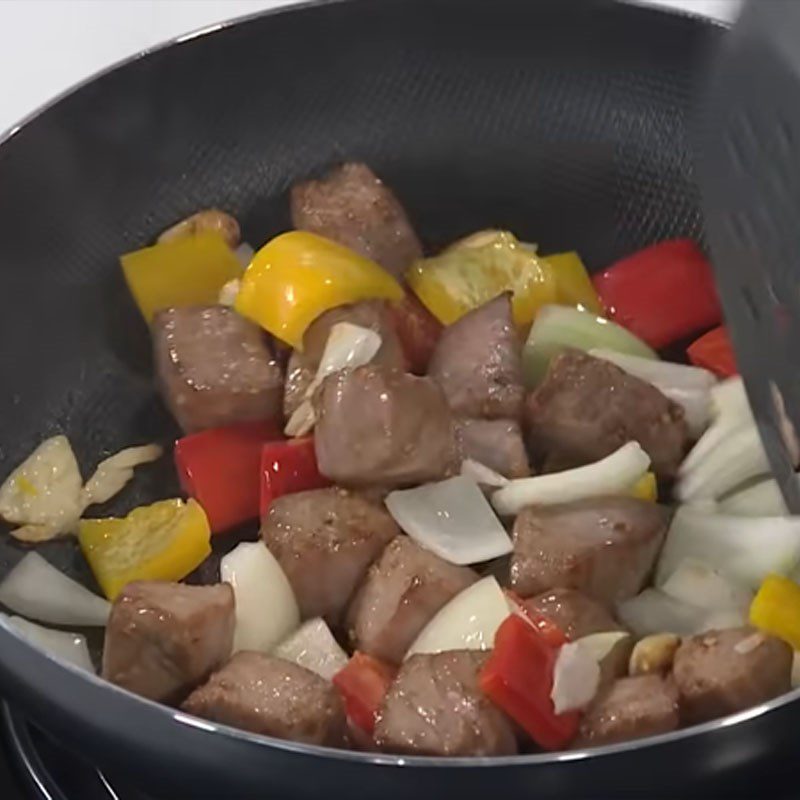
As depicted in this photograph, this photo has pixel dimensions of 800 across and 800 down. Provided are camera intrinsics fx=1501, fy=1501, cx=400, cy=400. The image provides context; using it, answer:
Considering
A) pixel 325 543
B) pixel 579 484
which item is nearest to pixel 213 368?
pixel 325 543

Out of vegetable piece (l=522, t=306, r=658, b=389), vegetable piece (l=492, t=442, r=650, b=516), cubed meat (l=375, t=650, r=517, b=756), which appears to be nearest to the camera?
cubed meat (l=375, t=650, r=517, b=756)

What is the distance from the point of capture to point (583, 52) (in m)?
1.34

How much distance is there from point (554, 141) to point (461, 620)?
0.51 metres

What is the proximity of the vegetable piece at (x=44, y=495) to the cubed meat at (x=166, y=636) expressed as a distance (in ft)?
0.54

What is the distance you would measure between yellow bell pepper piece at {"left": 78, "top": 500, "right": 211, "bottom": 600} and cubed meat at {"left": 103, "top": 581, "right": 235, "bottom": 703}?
90 millimetres

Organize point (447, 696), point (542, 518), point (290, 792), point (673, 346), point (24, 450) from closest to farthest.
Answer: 1. point (290, 792)
2. point (447, 696)
3. point (542, 518)
4. point (24, 450)
5. point (673, 346)

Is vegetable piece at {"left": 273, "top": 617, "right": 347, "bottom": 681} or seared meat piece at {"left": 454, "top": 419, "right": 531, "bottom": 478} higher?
seared meat piece at {"left": 454, "top": 419, "right": 531, "bottom": 478}

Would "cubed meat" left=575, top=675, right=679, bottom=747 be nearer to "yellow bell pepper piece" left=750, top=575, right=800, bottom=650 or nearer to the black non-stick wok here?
"yellow bell pepper piece" left=750, top=575, right=800, bottom=650

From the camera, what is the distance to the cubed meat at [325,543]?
42.8 inches

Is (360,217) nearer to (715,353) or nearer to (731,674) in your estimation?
(715,353)

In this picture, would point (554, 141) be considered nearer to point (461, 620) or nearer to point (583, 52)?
point (583, 52)

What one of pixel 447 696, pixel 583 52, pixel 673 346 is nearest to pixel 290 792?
pixel 447 696

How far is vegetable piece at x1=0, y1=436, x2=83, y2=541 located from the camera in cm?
115

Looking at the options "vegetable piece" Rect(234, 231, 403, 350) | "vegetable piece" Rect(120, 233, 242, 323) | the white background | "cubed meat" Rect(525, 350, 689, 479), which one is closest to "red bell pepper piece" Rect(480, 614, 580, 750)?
"cubed meat" Rect(525, 350, 689, 479)
